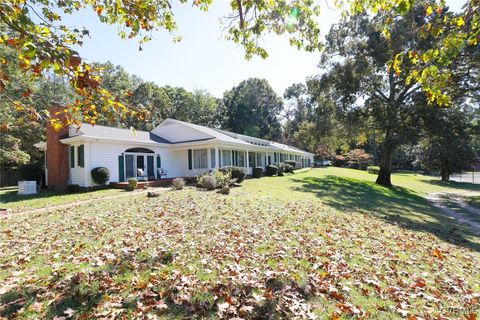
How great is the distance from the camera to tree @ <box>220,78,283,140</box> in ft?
164

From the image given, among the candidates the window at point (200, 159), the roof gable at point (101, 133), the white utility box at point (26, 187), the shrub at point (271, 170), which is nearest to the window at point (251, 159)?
the shrub at point (271, 170)

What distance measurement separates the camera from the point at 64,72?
9.14ft

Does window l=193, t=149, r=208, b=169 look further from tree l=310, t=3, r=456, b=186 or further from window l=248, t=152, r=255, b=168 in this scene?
tree l=310, t=3, r=456, b=186

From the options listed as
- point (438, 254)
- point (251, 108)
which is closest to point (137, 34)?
point (438, 254)

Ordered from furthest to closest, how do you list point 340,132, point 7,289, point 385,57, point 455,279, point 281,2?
point 340,132
point 385,57
point 281,2
point 455,279
point 7,289

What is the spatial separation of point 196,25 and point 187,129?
52.8ft

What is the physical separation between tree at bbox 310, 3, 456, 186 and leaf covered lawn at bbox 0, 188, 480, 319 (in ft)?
55.1

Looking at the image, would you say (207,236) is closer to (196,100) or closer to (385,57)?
(385,57)

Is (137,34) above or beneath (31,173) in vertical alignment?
above

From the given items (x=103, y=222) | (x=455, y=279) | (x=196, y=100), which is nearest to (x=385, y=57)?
(x=455, y=279)

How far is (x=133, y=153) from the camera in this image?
19.3 m

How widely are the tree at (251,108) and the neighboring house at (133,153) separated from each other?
2324 centimetres

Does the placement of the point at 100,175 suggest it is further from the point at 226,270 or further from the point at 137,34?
the point at 226,270

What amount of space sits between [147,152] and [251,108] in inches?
1265
